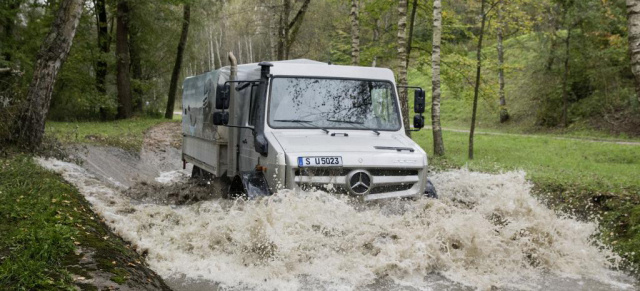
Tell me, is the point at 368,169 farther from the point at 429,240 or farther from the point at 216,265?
the point at 216,265

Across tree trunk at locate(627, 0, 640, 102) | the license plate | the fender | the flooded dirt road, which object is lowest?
the flooded dirt road

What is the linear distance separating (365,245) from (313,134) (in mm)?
2085

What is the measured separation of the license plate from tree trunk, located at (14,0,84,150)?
7.96 meters

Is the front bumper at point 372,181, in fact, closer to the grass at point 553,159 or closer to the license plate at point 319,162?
the license plate at point 319,162

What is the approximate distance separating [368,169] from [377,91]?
1.95 metres

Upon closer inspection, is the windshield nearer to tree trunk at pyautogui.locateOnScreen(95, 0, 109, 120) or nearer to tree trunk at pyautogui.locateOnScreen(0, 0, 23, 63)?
tree trunk at pyautogui.locateOnScreen(0, 0, 23, 63)

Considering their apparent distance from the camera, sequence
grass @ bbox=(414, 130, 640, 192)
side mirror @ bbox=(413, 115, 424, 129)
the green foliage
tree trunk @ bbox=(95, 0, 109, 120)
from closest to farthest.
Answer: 1. the green foliage
2. side mirror @ bbox=(413, 115, 424, 129)
3. grass @ bbox=(414, 130, 640, 192)
4. tree trunk @ bbox=(95, 0, 109, 120)

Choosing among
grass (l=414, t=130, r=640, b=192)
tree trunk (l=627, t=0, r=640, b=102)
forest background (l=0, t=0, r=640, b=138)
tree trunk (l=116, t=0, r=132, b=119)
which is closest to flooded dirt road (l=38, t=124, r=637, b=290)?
tree trunk (l=627, t=0, r=640, b=102)

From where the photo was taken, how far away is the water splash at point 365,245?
6.26 meters

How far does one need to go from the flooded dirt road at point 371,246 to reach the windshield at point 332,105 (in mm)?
1517

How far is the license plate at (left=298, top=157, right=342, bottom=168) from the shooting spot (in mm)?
7359

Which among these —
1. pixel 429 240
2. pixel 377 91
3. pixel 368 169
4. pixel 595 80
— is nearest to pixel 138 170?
pixel 377 91

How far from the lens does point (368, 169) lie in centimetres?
759

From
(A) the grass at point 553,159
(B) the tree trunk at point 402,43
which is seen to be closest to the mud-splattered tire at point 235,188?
(A) the grass at point 553,159
